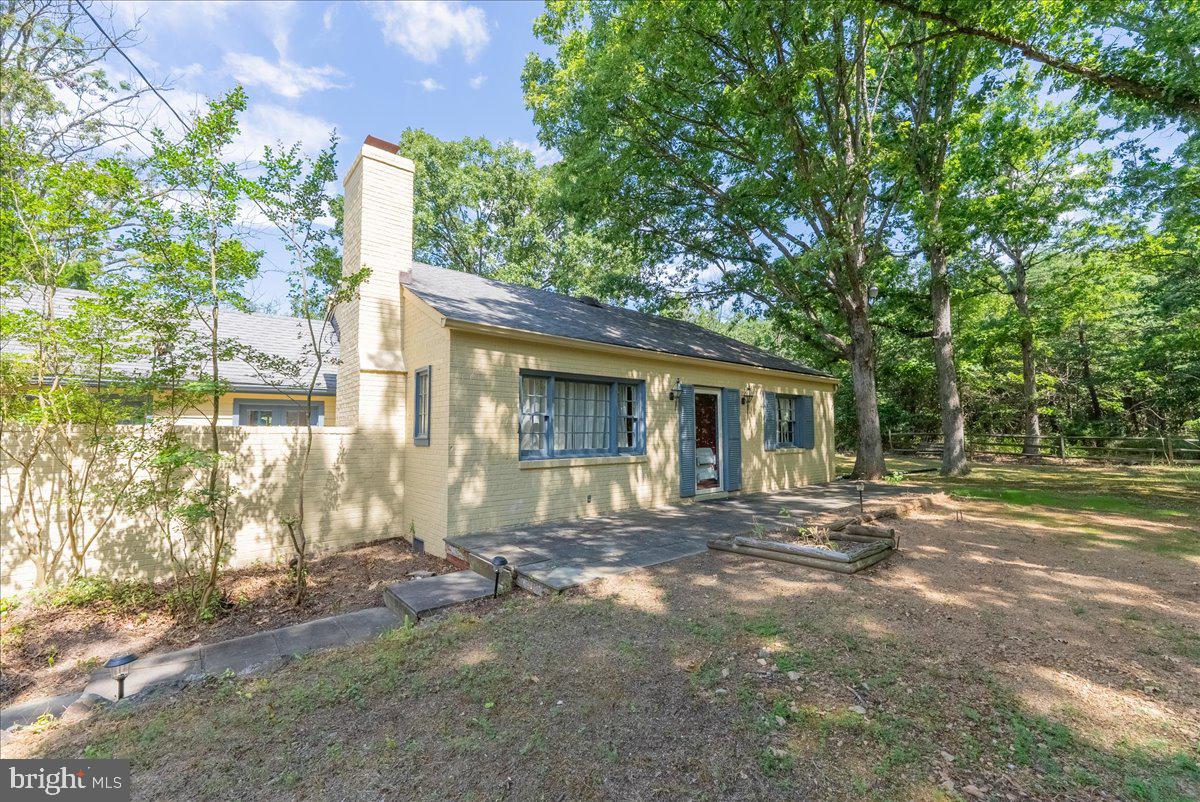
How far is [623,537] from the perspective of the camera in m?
6.47

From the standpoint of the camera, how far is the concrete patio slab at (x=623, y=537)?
16.7 ft

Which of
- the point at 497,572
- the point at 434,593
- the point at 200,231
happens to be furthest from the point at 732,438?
the point at 200,231

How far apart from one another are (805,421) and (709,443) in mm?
3452

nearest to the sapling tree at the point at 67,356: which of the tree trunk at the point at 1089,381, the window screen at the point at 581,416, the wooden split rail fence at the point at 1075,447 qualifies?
the window screen at the point at 581,416

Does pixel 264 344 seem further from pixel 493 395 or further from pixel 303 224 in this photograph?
pixel 493 395

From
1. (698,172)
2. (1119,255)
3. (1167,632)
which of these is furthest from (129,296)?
(1119,255)

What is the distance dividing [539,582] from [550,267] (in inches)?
767

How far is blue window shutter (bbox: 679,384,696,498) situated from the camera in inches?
364

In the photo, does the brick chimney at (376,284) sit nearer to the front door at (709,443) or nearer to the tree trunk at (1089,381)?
the front door at (709,443)

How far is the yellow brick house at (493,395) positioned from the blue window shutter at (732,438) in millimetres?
43

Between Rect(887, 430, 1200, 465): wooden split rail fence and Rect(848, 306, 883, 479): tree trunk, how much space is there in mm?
10138

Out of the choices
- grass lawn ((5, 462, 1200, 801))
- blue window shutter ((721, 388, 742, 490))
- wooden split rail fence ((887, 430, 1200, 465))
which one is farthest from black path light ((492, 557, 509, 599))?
wooden split rail fence ((887, 430, 1200, 465))

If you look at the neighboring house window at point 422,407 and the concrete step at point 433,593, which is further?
the neighboring house window at point 422,407

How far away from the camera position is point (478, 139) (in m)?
21.3
